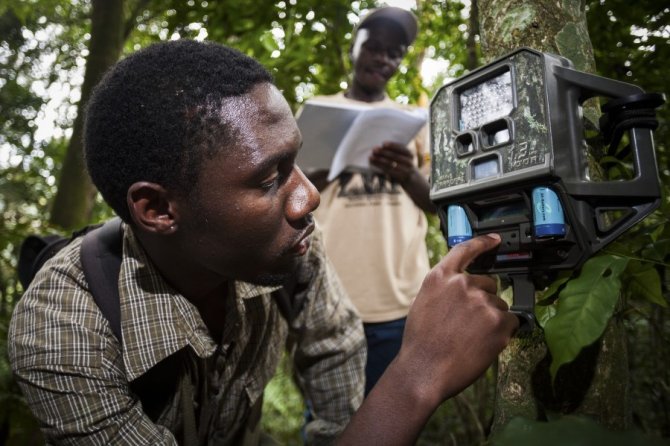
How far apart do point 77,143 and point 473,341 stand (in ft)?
11.7

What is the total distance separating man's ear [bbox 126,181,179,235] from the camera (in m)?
1.19

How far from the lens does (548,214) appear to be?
2.68 ft

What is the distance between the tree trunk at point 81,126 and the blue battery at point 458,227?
3187 millimetres

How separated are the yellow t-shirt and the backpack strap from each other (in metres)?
1.08

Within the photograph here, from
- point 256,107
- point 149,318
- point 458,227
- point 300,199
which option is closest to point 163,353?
point 149,318

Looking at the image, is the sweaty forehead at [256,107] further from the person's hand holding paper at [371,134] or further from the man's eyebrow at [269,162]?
the person's hand holding paper at [371,134]

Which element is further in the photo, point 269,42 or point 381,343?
point 269,42

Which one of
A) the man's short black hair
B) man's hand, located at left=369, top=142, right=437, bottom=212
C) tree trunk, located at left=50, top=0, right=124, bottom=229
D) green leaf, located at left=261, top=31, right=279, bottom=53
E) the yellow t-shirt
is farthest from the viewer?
tree trunk, located at left=50, top=0, right=124, bottom=229

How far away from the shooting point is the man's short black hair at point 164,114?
1.13 m

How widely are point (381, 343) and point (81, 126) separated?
106 inches

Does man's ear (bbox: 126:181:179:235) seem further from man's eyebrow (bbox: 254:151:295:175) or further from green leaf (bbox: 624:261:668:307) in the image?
green leaf (bbox: 624:261:668:307)

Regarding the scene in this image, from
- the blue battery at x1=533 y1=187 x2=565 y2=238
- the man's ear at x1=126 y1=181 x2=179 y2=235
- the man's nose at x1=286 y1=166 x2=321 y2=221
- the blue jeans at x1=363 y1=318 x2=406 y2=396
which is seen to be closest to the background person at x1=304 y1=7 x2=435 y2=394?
the blue jeans at x1=363 y1=318 x2=406 y2=396

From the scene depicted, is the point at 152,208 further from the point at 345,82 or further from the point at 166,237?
the point at 345,82

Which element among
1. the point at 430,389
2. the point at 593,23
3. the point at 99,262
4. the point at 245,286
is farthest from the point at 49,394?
the point at 593,23
